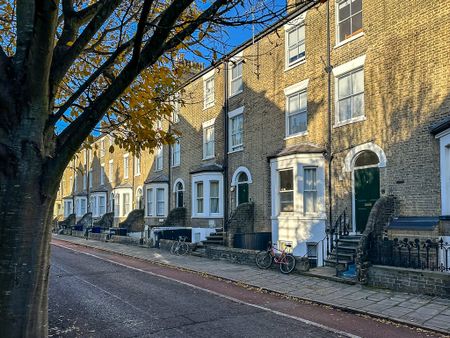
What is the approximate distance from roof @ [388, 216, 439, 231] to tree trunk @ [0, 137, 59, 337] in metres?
10.8

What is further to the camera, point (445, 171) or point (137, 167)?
point (137, 167)

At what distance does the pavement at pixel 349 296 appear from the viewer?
321 inches

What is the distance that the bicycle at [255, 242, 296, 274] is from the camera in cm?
1366

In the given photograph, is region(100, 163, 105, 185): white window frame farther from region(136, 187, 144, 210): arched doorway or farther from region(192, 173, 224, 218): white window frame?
region(192, 173, 224, 218): white window frame

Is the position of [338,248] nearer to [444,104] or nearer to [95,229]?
[444,104]

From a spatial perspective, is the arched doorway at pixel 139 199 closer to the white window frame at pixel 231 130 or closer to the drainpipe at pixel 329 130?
the white window frame at pixel 231 130

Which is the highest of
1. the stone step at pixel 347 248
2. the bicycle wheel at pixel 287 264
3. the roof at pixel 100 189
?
the roof at pixel 100 189

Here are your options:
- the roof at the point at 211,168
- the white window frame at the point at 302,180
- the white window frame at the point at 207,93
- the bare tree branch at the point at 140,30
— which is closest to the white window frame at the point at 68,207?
the white window frame at the point at 207,93

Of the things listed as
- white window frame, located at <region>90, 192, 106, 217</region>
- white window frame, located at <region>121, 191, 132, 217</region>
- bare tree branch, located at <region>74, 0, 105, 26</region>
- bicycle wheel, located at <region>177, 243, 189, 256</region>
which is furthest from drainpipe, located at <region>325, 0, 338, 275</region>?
white window frame, located at <region>90, 192, 106, 217</region>

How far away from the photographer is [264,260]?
1476 cm

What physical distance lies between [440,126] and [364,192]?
3.77m

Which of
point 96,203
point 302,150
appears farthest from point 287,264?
point 96,203

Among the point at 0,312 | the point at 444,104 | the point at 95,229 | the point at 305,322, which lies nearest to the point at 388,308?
the point at 305,322

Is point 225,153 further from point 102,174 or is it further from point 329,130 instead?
point 102,174
